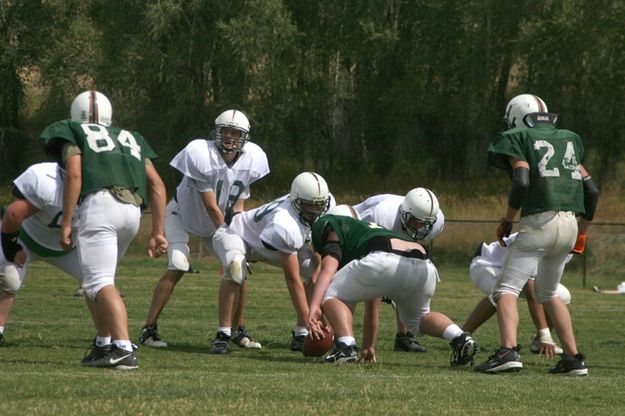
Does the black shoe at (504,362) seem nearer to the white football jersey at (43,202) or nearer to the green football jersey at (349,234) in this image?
the green football jersey at (349,234)

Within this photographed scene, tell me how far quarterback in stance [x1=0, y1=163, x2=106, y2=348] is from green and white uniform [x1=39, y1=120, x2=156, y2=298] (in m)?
0.51

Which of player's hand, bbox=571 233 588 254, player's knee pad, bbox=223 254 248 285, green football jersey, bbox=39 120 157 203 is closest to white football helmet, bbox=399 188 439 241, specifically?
player's hand, bbox=571 233 588 254

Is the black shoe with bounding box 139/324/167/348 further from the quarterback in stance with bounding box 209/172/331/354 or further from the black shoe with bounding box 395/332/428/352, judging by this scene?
the black shoe with bounding box 395/332/428/352

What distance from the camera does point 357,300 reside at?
8195 mm

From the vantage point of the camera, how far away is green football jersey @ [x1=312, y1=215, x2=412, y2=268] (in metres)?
8.23

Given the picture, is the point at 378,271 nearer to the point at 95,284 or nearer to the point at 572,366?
the point at 572,366

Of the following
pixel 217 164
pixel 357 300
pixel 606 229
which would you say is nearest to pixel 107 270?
pixel 357 300

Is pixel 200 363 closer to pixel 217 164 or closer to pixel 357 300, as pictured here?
pixel 357 300

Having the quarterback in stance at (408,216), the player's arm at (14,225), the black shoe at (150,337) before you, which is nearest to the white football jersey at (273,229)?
the quarterback in stance at (408,216)

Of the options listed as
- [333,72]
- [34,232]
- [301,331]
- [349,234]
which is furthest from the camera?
[333,72]

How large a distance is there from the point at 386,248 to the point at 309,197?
1.17 metres

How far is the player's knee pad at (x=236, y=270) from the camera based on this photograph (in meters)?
9.21

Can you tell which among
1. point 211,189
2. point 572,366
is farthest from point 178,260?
point 572,366

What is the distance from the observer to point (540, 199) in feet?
26.6
